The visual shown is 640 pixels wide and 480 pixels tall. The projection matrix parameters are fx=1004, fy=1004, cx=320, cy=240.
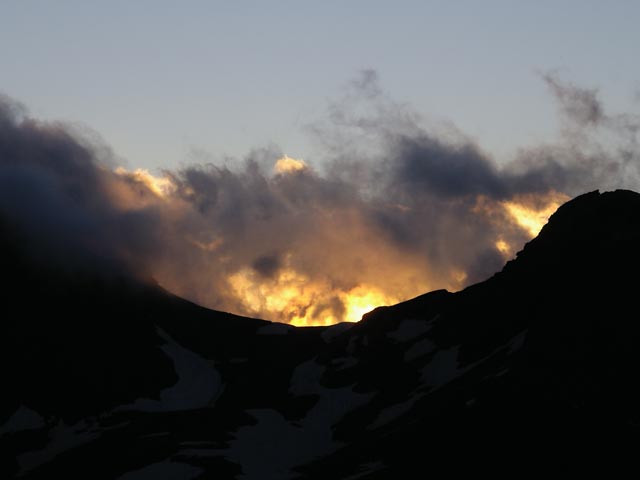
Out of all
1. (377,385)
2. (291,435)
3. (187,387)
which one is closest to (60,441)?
(187,387)

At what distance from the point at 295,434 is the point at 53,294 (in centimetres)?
6858

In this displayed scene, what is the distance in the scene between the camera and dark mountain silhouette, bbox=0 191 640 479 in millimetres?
98750

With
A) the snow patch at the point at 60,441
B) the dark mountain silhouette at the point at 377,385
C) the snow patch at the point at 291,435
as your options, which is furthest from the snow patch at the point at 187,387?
the snow patch at the point at 291,435

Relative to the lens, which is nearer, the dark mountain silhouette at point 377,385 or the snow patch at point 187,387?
the dark mountain silhouette at point 377,385

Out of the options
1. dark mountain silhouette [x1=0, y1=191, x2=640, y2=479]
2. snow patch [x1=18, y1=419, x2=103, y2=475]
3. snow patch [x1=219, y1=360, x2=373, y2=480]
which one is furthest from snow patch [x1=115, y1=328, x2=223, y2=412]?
snow patch [x1=219, y1=360, x2=373, y2=480]

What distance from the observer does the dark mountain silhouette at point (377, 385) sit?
324 ft

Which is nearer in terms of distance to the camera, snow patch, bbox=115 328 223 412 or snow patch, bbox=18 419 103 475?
snow patch, bbox=18 419 103 475

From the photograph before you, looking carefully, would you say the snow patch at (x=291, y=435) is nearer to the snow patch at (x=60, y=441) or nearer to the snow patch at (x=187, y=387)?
the snow patch at (x=187, y=387)

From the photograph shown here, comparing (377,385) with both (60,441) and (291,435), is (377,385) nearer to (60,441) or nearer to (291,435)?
(291,435)

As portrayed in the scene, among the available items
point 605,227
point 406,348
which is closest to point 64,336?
point 406,348

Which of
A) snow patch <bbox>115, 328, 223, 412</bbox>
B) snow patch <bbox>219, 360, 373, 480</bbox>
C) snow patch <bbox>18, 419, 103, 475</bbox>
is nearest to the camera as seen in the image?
snow patch <bbox>219, 360, 373, 480</bbox>

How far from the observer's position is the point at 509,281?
534 ft

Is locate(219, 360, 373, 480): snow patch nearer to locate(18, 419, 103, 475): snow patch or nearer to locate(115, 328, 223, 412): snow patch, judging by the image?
locate(115, 328, 223, 412): snow patch

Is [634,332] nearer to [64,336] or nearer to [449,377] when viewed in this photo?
[449,377]
